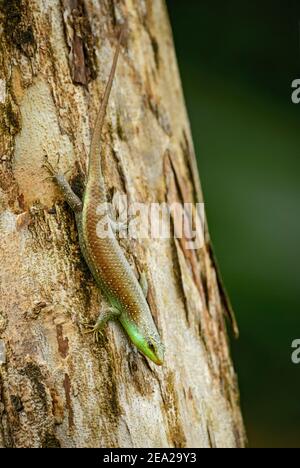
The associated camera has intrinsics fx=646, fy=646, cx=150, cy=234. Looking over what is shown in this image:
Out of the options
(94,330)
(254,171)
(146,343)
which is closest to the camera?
(94,330)

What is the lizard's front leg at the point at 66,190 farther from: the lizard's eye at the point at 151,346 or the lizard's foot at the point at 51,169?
the lizard's eye at the point at 151,346

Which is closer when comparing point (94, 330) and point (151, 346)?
point (94, 330)

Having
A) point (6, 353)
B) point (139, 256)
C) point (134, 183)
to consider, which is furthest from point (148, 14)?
point (6, 353)

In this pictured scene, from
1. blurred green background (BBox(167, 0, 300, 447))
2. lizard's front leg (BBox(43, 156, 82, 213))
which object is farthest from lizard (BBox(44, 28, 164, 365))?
blurred green background (BBox(167, 0, 300, 447))

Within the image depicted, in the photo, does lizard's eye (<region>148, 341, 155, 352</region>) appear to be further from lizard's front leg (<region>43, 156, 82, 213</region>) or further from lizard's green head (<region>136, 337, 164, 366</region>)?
lizard's front leg (<region>43, 156, 82, 213</region>)

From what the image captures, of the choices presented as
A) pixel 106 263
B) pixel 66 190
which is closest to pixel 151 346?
pixel 106 263

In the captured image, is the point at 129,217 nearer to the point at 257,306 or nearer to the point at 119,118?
the point at 119,118

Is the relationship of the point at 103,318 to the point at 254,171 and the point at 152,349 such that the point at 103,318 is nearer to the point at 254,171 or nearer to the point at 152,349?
the point at 152,349
